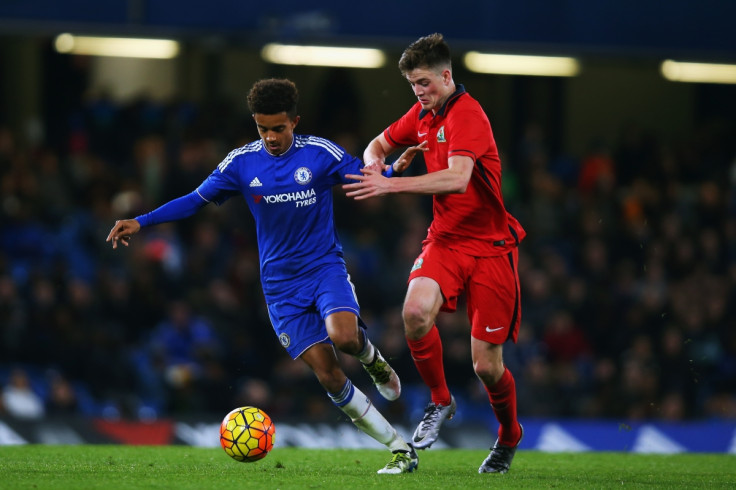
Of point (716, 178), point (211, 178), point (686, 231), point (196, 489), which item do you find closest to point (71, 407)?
point (211, 178)

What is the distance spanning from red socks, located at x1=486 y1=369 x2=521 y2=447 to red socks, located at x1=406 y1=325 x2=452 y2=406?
327 millimetres

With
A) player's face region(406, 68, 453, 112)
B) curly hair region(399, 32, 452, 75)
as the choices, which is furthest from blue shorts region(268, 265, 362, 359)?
curly hair region(399, 32, 452, 75)

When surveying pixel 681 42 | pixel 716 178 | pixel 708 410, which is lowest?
pixel 708 410

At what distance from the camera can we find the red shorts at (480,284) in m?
7.72

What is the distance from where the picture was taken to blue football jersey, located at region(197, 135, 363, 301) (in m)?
7.73

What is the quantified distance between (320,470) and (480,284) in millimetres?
1701

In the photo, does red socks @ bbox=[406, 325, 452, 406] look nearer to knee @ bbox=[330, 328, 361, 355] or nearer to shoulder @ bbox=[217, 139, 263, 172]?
knee @ bbox=[330, 328, 361, 355]

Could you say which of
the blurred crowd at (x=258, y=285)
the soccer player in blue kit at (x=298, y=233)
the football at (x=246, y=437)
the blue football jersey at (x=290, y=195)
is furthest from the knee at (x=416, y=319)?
the blurred crowd at (x=258, y=285)

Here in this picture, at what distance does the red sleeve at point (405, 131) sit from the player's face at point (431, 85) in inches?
14.0

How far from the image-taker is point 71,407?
12602 mm

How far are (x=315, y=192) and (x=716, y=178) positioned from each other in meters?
11.0

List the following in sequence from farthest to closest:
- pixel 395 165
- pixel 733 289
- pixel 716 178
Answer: pixel 716 178
pixel 733 289
pixel 395 165

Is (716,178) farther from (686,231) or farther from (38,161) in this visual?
(38,161)

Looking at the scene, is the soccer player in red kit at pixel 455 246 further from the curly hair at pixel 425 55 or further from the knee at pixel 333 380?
the knee at pixel 333 380
